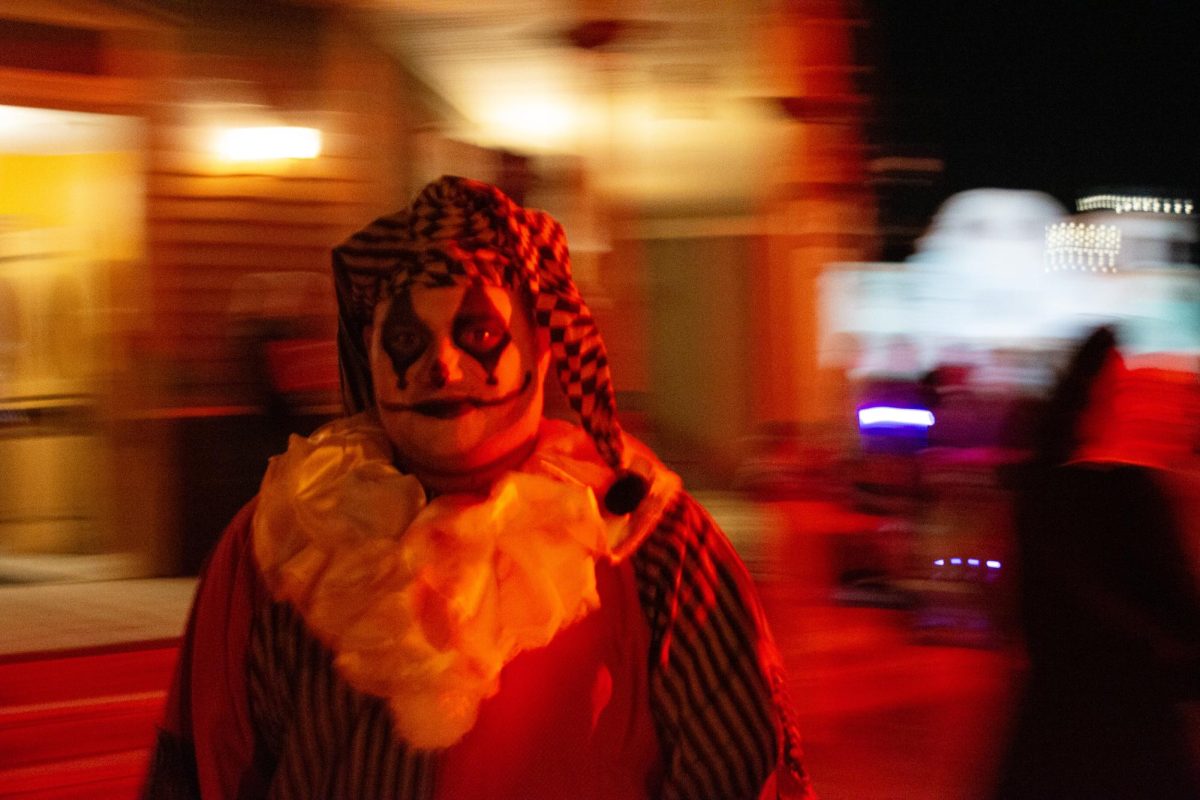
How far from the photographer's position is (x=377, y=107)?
7641mm

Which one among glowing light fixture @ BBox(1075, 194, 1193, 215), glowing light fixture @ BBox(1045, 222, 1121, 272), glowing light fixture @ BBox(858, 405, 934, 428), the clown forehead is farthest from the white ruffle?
glowing light fixture @ BBox(1075, 194, 1193, 215)

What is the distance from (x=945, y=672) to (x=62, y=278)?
5.56 metres

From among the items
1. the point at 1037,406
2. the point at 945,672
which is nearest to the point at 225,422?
the point at 945,672

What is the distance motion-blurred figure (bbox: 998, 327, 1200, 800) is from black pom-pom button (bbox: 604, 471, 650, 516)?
1.57m

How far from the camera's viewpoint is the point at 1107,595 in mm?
3002

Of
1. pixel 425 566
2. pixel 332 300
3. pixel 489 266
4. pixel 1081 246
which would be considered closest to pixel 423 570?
pixel 425 566

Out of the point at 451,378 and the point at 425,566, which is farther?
the point at 451,378

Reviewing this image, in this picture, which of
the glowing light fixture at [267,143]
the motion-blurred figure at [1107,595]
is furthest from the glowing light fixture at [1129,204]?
the motion-blurred figure at [1107,595]

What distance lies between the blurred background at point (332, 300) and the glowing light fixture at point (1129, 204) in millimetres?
22567

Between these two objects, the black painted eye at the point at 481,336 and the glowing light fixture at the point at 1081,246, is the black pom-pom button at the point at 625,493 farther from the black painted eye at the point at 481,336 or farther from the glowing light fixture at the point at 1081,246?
the glowing light fixture at the point at 1081,246

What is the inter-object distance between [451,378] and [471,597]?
32cm

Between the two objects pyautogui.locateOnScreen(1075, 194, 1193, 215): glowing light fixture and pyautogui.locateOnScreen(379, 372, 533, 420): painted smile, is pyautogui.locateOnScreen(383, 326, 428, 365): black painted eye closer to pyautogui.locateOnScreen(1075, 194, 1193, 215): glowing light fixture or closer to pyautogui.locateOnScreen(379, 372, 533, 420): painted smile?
pyautogui.locateOnScreen(379, 372, 533, 420): painted smile

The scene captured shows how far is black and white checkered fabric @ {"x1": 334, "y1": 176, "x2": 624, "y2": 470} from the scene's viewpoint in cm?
190

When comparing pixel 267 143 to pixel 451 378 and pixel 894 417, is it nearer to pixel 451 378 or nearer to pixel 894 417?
pixel 894 417
